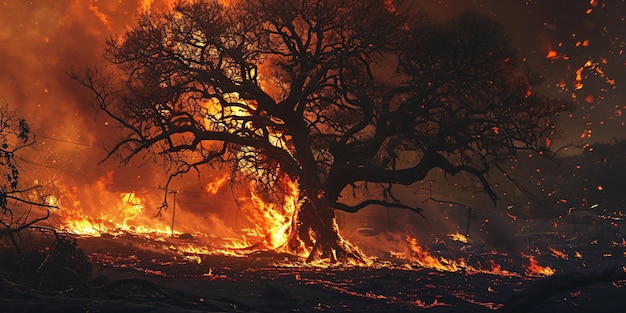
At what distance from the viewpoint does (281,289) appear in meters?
13.8

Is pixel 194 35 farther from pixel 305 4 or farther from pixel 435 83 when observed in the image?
pixel 435 83

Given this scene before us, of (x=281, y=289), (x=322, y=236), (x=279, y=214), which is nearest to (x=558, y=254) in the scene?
(x=279, y=214)

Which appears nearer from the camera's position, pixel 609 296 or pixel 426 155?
pixel 609 296

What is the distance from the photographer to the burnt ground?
886 cm

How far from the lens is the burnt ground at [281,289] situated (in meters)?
8.86

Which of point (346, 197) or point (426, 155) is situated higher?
point (346, 197)

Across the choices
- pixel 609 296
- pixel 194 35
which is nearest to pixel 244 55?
pixel 194 35

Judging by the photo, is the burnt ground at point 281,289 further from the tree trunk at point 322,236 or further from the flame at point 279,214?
the flame at point 279,214

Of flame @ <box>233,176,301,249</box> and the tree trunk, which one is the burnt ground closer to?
the tree trunk

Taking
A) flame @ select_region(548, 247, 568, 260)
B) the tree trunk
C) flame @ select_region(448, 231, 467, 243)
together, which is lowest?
the tree trunk

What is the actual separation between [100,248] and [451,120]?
47.8 ft

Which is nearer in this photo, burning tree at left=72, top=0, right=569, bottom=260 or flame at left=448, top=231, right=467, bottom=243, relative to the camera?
burning tree at left=72, top=0, right=569, bottom=260

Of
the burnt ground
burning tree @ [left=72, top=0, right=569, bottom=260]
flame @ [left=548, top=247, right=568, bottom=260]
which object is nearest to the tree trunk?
burning tree @ [left=72, top=0, right=569, bottom=260]

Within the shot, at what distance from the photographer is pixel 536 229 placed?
6488cm
